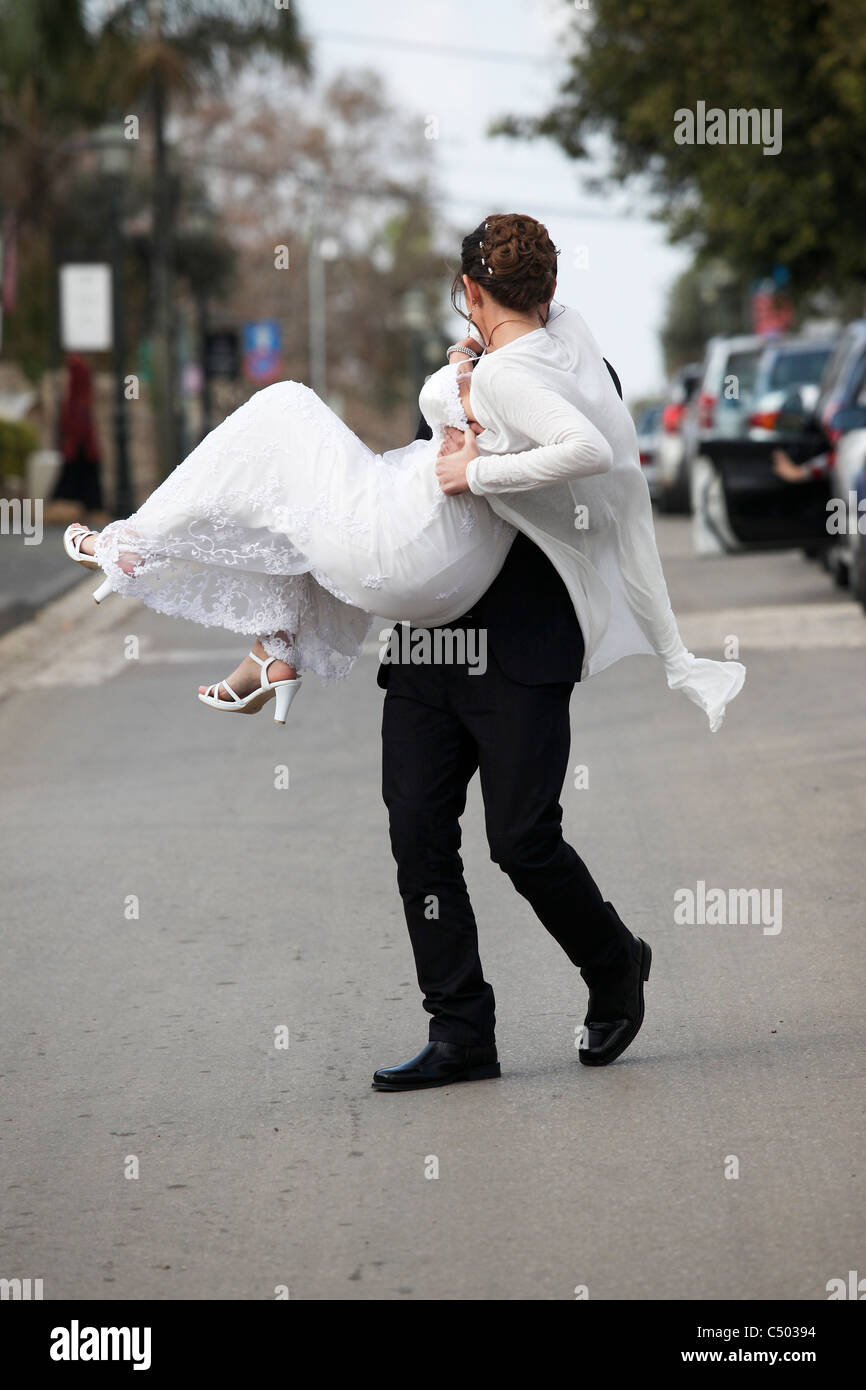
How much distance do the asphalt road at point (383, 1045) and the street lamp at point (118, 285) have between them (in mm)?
16289

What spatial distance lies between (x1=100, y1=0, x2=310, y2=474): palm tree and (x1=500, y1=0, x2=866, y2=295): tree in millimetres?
4596

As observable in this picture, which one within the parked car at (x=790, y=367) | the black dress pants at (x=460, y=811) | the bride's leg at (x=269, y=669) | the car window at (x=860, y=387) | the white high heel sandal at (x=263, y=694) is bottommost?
the black dress pants at (x=460, y=811)

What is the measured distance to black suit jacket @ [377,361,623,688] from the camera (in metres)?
4.91

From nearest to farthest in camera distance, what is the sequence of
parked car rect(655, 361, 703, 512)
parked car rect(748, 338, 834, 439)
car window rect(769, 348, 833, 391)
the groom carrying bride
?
the groom carrying bride < parked car rect(748, 338, 834, 439) < car window rect(769, 348, 833, 391) < parked car rect(655, 361, 703, 512)

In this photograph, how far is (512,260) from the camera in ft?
15.6

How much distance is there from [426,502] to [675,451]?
2409 centimetres

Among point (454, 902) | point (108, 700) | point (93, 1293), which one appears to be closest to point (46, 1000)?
point (454, 902)

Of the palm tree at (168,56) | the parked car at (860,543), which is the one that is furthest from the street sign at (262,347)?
the parked car at (860,543)

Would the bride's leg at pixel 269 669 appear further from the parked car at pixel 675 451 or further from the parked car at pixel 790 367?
the parked car at pixel 675 451

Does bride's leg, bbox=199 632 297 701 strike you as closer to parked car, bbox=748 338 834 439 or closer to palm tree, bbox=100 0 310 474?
parked car, bbox=748 338 834 439

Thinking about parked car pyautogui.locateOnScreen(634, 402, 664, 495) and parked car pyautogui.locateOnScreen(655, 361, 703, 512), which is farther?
parked car pyautogui.locateOnScreen(634, 402, 664, 495)

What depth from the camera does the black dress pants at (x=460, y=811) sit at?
4.92 metres

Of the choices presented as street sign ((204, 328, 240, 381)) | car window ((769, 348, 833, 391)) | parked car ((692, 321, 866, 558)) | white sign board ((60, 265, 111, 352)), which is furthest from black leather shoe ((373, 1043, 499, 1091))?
street sign ((204, 328, 240, 381))

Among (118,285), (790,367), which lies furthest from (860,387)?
(118,285)
